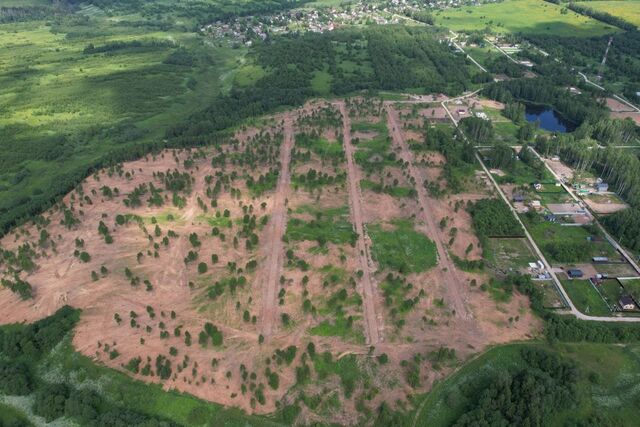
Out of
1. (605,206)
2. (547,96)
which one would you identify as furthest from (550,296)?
(547,96)

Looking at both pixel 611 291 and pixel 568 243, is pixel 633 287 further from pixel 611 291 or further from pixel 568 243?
pixel 568 243

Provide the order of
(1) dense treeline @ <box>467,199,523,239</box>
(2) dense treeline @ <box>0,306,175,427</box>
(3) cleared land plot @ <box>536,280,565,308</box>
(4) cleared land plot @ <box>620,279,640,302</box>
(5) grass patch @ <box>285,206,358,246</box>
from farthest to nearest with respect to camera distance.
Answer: (1) dense treeline @ <box>467,199,523,239</box> < (5) grass patch @ <box>285,206,358,246</box> < (4) cleared land plot @ <box>620,279,640,302</box> < (3) cleared land plot @ <box>536,280,565,308</box> < (2) dense treeline @ <box>0,306,175,427</box>

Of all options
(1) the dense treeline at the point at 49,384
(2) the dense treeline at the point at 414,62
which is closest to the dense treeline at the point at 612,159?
(2) the dense treeline at the point at 414,62

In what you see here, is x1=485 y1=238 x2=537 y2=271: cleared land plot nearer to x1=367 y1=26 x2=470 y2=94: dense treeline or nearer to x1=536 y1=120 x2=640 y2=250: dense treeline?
x1=536 y1=120 x2=640 y2=250: dense treeline

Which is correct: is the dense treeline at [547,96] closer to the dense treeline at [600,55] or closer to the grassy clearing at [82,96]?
the dense treeline at [600,55]

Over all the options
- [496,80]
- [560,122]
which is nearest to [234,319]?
[560,122]

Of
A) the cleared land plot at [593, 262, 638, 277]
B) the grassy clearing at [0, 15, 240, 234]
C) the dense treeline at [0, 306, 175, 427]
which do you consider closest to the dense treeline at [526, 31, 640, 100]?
the cleared land plot at [593, 262, 638, 277]
